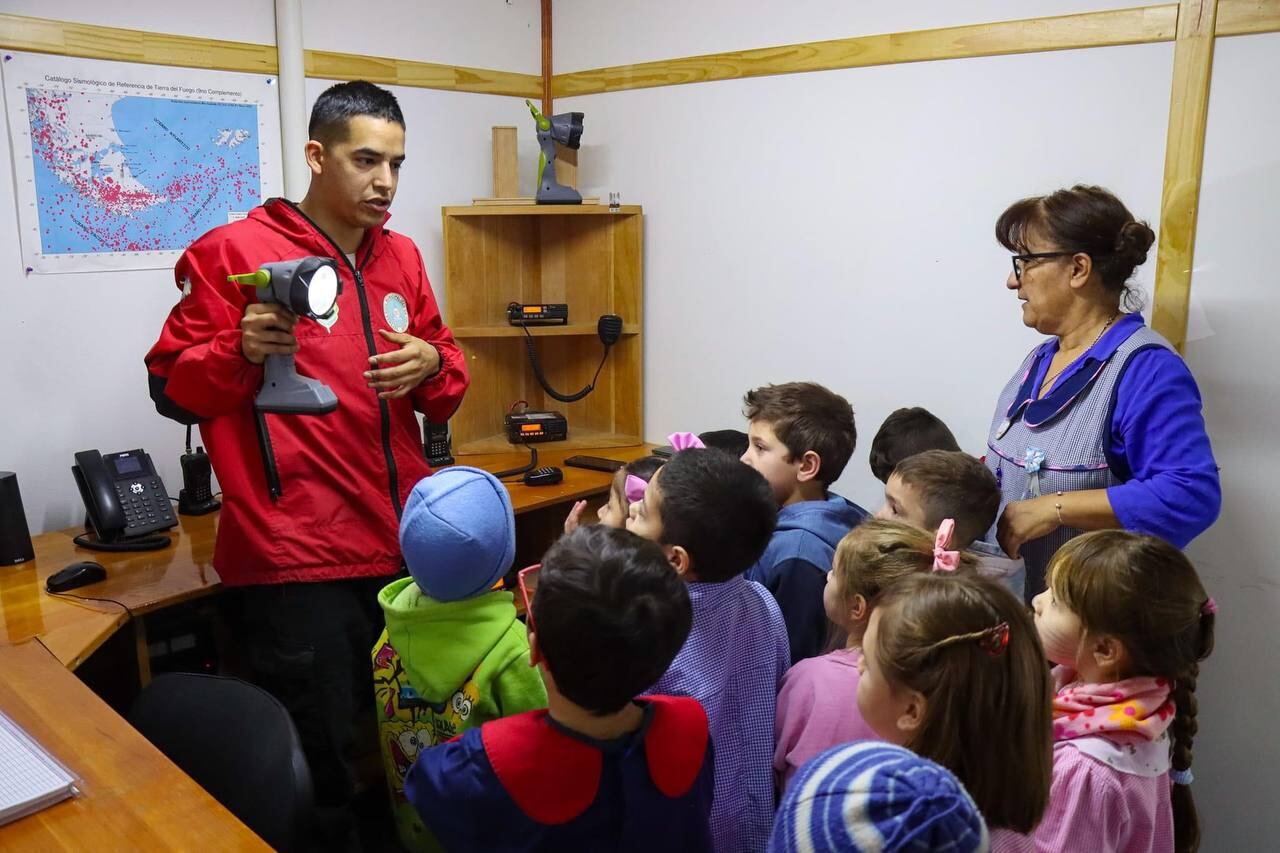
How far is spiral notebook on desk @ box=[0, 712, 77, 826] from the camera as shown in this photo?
126 cm

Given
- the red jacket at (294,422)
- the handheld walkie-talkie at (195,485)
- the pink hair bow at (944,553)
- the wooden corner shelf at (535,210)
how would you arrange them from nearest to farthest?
the pink hair bow at (944,553) → the red jacket at (294,422) → the handheld walkie-talkie at (195,485) → the wooden corner shelf at (535,210)

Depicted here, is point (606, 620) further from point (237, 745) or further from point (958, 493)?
point (958, 493)

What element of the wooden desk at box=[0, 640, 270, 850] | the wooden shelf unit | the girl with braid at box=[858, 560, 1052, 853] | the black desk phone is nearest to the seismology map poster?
the black desk phone

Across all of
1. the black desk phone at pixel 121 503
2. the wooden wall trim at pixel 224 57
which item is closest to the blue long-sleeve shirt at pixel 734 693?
the black desk phone at pixel 121 503

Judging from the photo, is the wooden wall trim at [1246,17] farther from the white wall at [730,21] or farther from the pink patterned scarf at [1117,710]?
the pink patterned scarf at [1117,710]

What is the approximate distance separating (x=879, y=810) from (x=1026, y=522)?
3.85 feet

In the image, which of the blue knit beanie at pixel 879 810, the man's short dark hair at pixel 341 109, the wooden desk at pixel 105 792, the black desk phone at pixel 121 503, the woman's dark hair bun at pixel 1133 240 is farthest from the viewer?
the black desk phone at pixel 121 503

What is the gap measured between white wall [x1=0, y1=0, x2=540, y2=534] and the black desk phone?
0.20m

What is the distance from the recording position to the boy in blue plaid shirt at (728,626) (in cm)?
151

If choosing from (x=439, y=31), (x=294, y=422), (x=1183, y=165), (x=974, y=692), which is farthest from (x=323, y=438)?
(x=1183, y=165)

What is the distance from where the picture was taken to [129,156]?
8.54 feet

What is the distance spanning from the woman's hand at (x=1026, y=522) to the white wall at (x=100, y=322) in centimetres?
212

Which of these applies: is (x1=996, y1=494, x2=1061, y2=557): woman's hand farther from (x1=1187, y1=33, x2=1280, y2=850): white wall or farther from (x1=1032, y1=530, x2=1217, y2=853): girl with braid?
(x1=1187, y1=33, x2=1280, y2=850): white wall

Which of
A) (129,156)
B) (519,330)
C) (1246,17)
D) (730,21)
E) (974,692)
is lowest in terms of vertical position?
(974,692)
